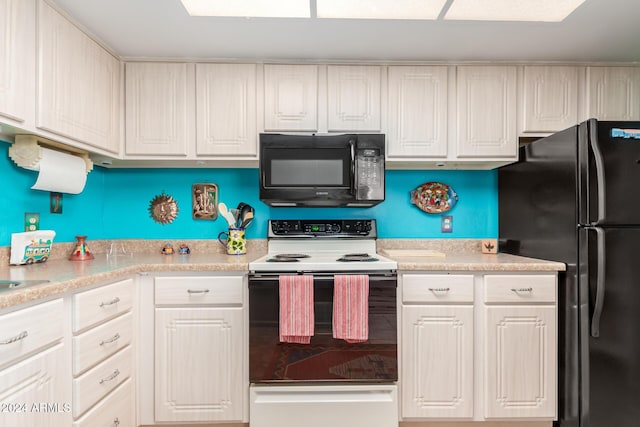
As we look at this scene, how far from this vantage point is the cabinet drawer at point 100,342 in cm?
140

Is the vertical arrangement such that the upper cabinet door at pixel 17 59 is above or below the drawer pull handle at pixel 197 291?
above

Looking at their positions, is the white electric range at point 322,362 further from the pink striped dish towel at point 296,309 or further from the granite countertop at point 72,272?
the granite countertop at point 72,272

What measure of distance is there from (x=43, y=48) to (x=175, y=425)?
1.94 m

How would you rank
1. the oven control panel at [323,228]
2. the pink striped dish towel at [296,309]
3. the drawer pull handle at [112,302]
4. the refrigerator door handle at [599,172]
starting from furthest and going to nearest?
the oven control panel at [323,228] < the pink striped dish towel at [296,309] < the refrigerator door handle at [599,172] < the drawer pull handle at [112,302]

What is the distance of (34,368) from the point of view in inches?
46.2

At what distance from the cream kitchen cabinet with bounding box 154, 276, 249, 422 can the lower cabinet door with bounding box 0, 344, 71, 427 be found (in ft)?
1.71

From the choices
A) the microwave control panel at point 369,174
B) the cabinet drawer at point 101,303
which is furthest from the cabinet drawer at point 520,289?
the cabinet drawer at point 101,303

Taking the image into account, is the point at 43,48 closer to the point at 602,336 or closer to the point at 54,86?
the point at 54,86

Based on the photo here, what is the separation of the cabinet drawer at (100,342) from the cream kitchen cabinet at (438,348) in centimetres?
141

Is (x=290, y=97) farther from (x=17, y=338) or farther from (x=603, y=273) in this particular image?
(x=603, y=273)

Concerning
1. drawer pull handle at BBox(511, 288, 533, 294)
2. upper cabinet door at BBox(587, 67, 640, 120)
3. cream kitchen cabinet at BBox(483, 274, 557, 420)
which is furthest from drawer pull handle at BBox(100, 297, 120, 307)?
upper cabinet door at BBox(587, 67, 640, 120)

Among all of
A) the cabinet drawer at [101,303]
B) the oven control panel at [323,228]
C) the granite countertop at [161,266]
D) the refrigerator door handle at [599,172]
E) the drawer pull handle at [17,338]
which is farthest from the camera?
the oven control panel at [323,228]

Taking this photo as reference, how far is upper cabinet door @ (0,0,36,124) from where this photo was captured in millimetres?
1350

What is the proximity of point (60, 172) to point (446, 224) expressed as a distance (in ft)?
7.80
